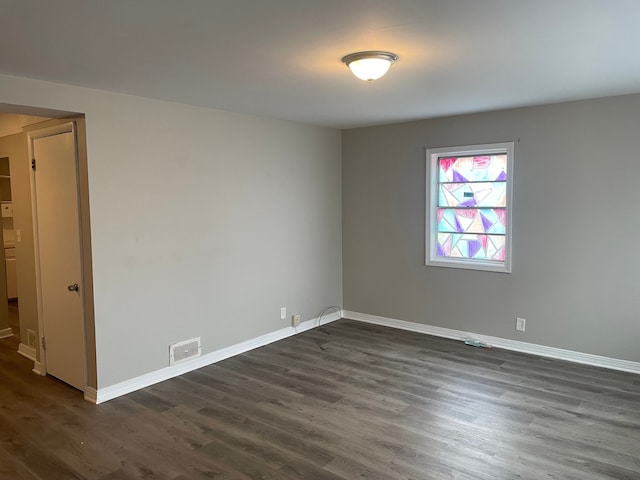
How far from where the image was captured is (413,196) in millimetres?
5340

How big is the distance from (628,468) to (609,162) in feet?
8.53

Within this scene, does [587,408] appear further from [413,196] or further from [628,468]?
[413,196]

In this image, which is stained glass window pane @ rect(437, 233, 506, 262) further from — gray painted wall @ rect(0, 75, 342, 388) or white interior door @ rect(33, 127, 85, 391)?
white interior door @ rect(33, 127, 85, 391)

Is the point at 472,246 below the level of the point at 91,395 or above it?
above

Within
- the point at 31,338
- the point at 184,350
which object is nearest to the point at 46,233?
the point at 31,338

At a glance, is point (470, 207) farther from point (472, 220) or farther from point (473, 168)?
point (473, 168)

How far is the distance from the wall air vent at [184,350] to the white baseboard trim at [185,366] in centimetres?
4

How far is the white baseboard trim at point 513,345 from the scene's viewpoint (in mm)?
4215

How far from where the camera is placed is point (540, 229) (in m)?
4.52

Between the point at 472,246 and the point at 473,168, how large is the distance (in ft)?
2.77

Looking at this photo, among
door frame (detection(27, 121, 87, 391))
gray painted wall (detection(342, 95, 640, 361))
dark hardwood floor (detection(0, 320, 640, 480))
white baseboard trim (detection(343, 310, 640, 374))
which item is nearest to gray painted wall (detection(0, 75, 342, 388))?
door frame (detection(27, 121, 87, 391))

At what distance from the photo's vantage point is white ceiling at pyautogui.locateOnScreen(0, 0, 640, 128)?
208cm

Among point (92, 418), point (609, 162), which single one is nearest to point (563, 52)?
point (609, 162)

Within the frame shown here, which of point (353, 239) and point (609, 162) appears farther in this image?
point (353, 239)
